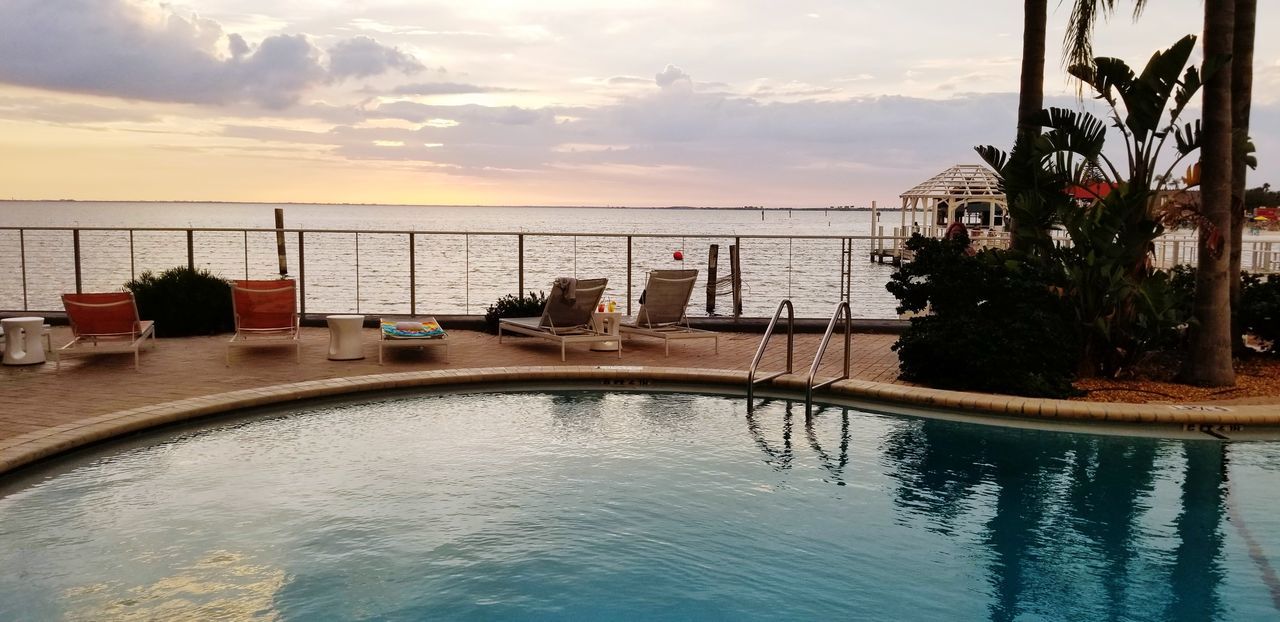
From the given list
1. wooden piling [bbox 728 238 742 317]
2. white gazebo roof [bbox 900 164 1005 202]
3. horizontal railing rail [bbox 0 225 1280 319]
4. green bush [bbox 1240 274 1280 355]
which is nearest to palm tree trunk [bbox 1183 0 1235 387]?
green bush [bbox 1240 274 1280 355]

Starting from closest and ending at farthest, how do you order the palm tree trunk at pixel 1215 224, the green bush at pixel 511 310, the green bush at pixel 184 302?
the palm tree trunk at pixel 1215 224 < the green bush at pixel 184 302 < the green bush at pixel 511 310

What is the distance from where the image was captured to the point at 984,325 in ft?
28.5

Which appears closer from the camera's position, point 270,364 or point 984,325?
point 984,325

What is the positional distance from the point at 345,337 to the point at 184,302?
3.08 metres

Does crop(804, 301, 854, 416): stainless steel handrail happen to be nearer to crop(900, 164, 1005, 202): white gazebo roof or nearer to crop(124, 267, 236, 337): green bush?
crop(124, 267, 236, 337): green bush

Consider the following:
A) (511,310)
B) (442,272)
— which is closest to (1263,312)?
(511,310)

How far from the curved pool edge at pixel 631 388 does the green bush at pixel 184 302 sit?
3966 millimetres

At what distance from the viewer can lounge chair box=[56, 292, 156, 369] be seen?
9430mm

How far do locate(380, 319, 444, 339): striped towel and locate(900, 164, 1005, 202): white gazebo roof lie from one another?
2911cm

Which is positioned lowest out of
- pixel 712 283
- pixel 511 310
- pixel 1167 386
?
pixel 1167 386

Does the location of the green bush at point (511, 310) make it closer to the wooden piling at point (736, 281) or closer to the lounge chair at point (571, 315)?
the lounge chair at point (571, 315)

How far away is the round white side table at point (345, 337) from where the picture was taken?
31.9 feet

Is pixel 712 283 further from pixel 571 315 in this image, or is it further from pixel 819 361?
pixel 819 361

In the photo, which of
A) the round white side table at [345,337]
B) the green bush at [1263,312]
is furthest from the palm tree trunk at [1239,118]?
the round white side table at [345,337]
